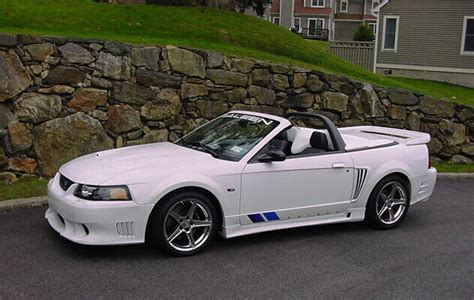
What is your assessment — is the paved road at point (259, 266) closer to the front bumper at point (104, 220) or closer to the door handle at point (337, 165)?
the front bumper at point (104, 220)

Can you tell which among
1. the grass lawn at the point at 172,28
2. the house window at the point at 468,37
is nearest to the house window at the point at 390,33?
the house window at the point at 468,37

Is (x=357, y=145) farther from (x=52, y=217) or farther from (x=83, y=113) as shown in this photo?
(x=83, y=113)

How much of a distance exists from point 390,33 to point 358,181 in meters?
22.4

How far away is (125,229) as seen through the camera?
15.8 ft

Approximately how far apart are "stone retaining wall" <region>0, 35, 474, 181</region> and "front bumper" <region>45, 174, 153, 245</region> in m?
3.23

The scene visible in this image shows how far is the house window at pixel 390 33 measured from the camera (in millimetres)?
26438

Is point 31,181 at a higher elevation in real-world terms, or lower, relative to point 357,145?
lower

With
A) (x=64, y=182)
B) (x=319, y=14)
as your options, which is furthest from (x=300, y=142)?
(x=319, y=14)

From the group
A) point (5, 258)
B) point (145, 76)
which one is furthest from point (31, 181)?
point (5, 258)

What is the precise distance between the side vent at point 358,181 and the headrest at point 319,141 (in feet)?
1.47

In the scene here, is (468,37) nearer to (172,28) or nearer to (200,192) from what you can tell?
(172,28)

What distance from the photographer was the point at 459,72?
24.5 metres

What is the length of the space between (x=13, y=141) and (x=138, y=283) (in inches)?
165

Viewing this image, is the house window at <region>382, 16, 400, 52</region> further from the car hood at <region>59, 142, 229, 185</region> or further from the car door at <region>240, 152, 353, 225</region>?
the car hood at <region>59, 142, 229, 185</region>
